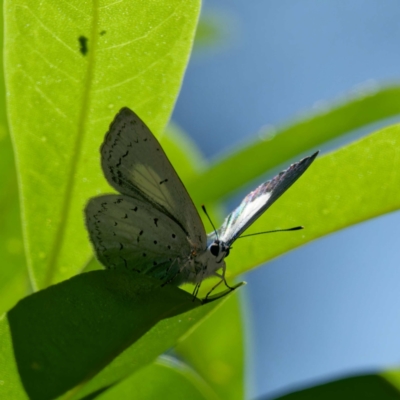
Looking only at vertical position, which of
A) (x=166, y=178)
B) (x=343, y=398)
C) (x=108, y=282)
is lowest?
(x=343, y=398)

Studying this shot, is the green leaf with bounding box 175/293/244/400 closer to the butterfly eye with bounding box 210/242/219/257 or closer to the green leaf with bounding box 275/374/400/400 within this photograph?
the butterfly eye with bounding box 210/242/219/257

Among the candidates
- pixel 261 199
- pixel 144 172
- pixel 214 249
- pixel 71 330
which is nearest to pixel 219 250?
pixel 214 249

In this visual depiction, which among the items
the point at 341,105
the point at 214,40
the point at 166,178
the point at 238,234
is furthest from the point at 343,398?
the point at 214,40

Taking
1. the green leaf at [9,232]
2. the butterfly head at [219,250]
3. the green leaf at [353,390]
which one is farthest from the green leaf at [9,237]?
the green leaf at [353,390]

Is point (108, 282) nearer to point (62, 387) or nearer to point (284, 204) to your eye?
point (62, 387)

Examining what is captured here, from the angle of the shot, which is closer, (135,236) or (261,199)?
(261,199)

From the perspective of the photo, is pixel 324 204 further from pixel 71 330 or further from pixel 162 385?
pixel 71 330

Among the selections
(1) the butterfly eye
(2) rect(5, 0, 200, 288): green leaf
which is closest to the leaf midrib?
(2) rect(5, 0, 200, 288): green leaf

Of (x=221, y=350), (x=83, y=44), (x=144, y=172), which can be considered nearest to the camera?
(x=83, y=44)
